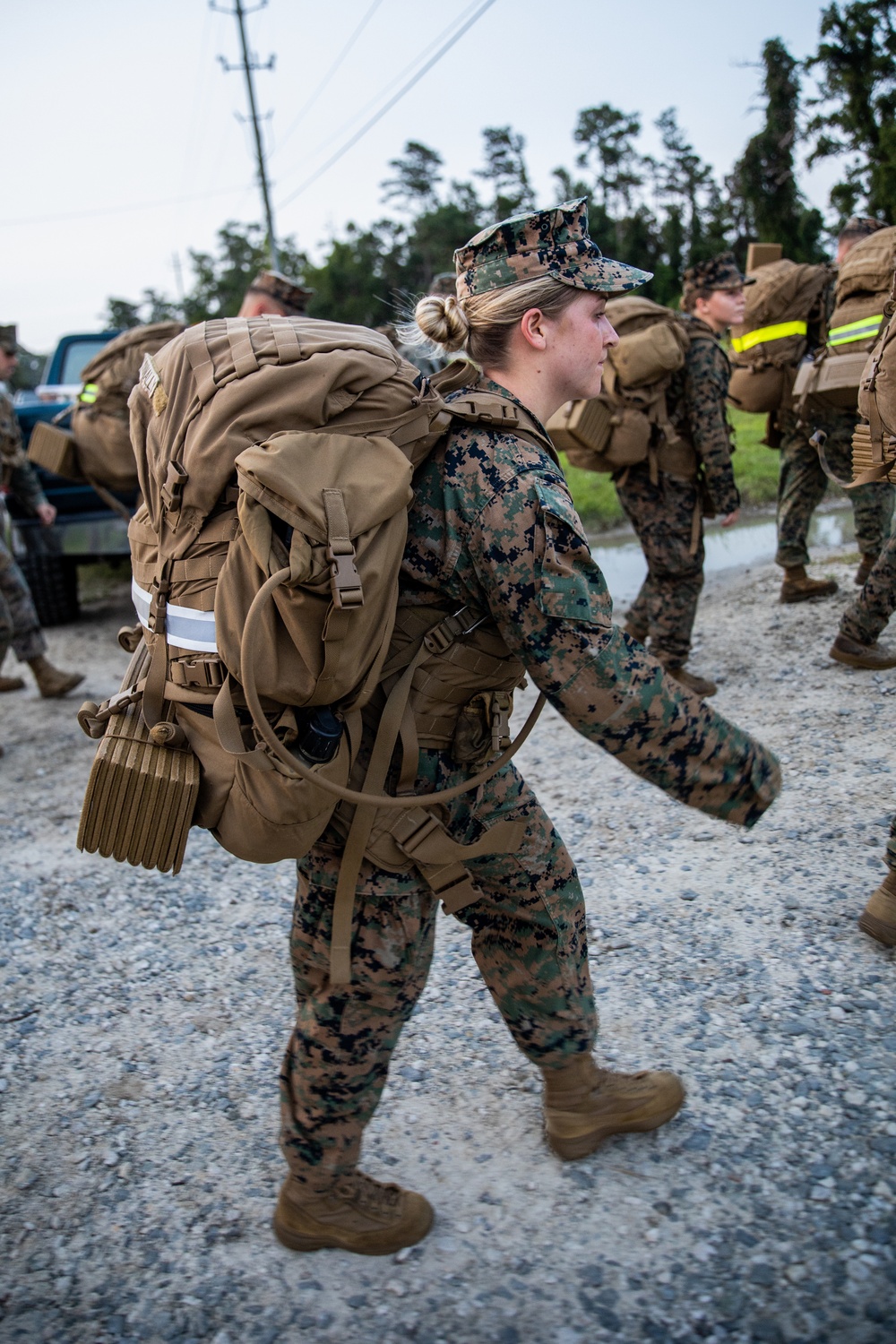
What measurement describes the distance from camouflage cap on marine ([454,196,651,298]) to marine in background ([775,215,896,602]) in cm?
437

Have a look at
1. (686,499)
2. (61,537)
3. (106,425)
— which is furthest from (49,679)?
(686,499)

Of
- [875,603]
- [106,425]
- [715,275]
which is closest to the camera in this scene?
[875,603]

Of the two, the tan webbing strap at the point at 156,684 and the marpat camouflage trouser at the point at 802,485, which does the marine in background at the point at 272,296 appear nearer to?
the marpat camouflage trouser at the point at 802,485

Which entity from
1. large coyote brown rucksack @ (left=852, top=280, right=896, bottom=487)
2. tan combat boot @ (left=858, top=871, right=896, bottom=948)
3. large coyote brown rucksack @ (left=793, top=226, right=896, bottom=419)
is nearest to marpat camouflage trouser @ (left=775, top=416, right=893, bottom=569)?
large coyote brown rucksack @ (left=793, top=226, right=896, bottom=419)

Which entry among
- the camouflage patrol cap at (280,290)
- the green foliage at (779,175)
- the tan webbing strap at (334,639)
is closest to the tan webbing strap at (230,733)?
the tan webbing strap at (334,639)

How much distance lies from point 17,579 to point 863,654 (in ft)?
16.0

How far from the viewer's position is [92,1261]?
2311 millimetres

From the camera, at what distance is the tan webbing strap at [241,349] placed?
1856 millimetres

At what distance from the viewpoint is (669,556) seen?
548 centimetres

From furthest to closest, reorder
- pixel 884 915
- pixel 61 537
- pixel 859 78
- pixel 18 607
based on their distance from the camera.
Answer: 1. pixel 859 78
2. pixel 61 537
3. pixel 18 607
4. pixel 884 915

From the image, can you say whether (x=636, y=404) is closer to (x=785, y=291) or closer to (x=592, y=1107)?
(x=785, y=291)

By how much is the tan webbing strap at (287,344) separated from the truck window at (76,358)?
8.99m

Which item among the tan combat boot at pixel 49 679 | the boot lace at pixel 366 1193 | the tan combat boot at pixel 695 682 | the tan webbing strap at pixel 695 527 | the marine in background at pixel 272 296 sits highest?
the marine in background at pixel 272 296

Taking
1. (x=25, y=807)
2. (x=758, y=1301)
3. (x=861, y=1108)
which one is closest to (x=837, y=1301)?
(x=758, y=1301)
